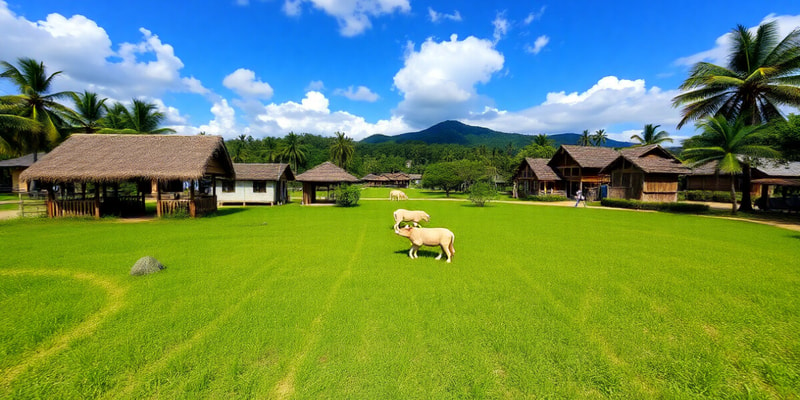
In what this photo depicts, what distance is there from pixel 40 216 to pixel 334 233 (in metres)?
15.4

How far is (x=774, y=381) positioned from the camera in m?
3.13

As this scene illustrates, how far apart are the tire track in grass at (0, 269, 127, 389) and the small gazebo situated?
18.5 metres

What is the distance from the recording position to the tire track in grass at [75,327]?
3340mm

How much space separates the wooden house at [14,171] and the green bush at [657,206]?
5355 centimetres

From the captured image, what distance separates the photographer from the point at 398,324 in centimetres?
429

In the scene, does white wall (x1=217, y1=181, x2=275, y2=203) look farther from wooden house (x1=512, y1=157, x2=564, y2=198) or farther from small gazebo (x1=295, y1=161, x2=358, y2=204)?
wooden house (x1=512, y1=157, x2=564, y2=198)

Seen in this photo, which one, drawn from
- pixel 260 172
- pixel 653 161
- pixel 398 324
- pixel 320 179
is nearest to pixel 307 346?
pixel 398 324

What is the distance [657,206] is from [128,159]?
31967 mm

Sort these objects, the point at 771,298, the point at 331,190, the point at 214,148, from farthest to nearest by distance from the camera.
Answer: the point at 331,190 < the point at 214,148 < the point at 771,298

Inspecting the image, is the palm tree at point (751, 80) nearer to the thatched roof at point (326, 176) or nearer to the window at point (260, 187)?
the thatched roof at point (326, 176)

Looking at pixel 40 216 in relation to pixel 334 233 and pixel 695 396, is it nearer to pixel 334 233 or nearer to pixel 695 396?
pixel 334 233

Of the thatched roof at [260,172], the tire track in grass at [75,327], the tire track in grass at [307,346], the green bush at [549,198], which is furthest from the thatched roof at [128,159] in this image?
the green bush at [549,198]

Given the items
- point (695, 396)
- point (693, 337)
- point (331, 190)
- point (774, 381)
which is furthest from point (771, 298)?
point (331, 190)

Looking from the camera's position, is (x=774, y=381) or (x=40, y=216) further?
(x=40, y=216)
